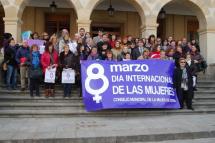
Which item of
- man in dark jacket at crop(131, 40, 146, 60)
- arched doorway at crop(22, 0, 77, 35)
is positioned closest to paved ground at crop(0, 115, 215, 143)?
man in dark jacket at crop(131, 40, 146, 60)

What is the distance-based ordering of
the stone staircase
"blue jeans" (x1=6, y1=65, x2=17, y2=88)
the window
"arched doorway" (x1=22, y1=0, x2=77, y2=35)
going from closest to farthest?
the stone staircase, "blue jeans" (x1=6, y1=65, x2=17, y2=88), "arched doorway" (x1=22, y1=0, x2=77, y2=35), the window

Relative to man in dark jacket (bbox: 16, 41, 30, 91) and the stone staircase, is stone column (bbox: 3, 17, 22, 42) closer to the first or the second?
man in dark jacket (bbox: 16, 41, 30, 91)

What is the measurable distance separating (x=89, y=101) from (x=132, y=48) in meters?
2.91

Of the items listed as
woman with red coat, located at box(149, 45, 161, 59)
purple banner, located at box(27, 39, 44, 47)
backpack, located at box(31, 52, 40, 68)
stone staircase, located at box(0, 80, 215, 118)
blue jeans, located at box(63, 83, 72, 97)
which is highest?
purple banner, located at box(27, 39, 44, 47)

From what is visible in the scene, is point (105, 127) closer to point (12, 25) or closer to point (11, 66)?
point (11, 66)

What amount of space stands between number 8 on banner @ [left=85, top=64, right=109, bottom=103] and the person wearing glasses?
219cm

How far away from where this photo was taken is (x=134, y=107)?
12.0 meters

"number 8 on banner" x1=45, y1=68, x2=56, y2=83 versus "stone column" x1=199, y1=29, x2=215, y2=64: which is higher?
"stone column" x1=199, y1=29, x2=215, y2=64

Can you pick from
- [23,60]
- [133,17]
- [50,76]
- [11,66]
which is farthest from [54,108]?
[133,17]

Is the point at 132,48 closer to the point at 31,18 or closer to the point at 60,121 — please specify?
the point at 60,121

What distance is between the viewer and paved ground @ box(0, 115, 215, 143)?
29.6 feet

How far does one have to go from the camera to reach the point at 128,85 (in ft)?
39.6

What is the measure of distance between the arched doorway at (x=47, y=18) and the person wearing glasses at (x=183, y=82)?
9128mm

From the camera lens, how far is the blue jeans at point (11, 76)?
41.9 ft
